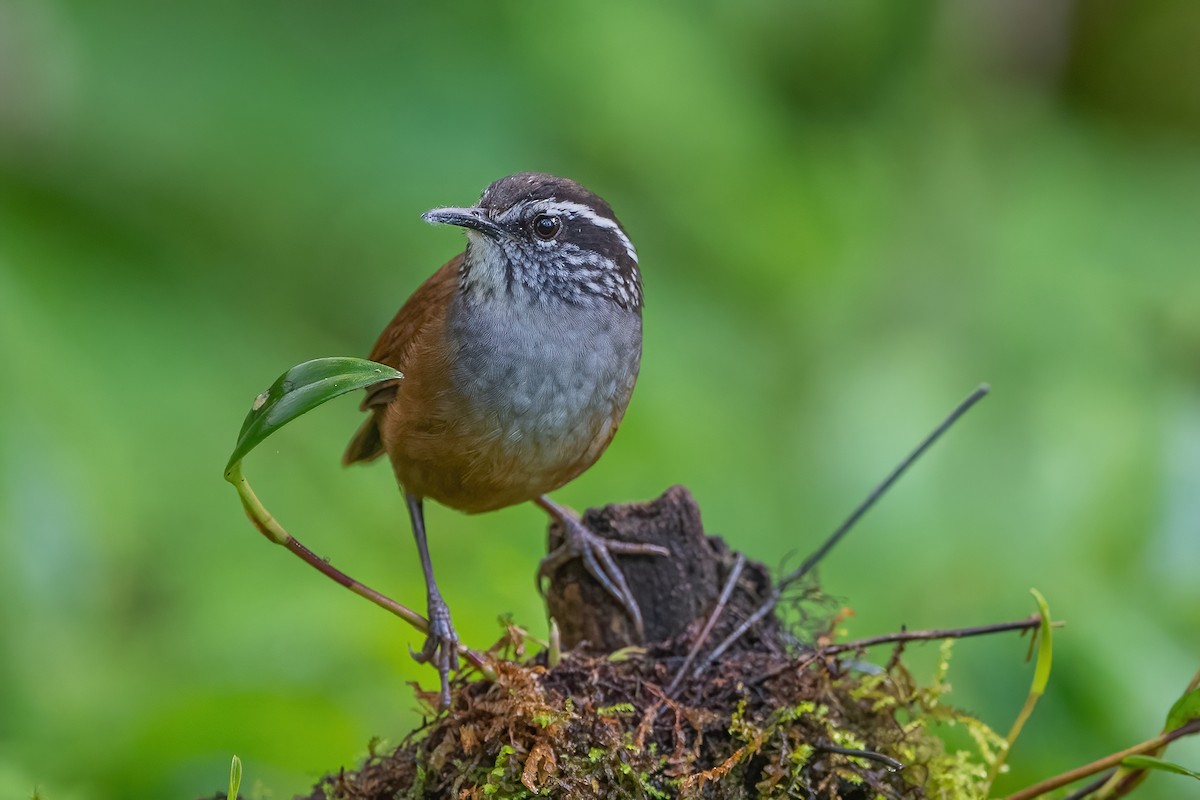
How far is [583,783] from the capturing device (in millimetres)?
2631

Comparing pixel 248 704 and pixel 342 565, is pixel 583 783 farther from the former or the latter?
pixel 342 565

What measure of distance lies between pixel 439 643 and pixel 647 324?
304 cm

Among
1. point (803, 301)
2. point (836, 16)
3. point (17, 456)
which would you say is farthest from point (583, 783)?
point (836, 16)

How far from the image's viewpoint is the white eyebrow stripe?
347 centimetres

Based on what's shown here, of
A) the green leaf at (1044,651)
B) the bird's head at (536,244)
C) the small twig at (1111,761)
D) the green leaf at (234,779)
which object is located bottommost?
the small twig at (1111,761)

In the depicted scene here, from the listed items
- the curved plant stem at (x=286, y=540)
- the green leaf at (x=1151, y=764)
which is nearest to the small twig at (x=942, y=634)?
the green leaf at (x=1151, y=764)

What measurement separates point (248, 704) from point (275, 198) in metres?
2.93

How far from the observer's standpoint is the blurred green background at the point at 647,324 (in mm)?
4477

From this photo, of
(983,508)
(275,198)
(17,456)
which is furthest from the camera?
(275,198)

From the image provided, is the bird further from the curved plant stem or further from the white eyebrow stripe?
the curved plant stem

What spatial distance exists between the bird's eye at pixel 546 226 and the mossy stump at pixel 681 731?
42.5 inches

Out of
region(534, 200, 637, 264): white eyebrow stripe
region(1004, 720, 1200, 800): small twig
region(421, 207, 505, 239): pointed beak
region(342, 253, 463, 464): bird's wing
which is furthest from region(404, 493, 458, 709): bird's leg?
region(1004, 720, 1200, 800): small twig

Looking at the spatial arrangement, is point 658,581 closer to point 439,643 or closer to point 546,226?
point 439,643

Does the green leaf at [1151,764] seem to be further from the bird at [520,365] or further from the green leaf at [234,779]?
the green leaf at [234,779]
